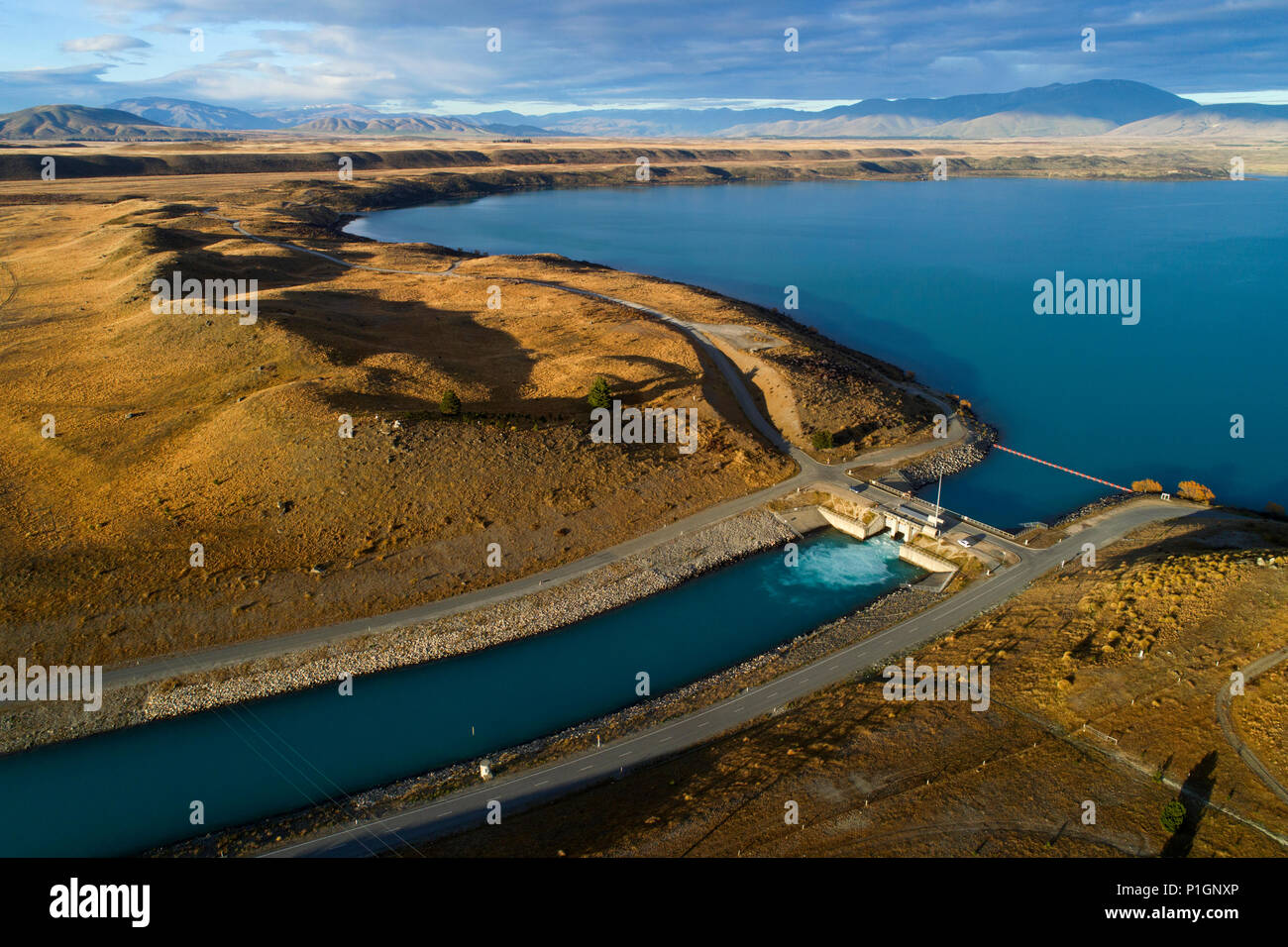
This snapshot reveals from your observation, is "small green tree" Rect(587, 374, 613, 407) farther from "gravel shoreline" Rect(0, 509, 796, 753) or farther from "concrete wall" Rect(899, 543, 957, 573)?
"concrete wall" Rect(899, 543, 957, 573)

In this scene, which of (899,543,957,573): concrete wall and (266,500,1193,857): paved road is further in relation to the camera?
(899,543,957,573): concrete wall

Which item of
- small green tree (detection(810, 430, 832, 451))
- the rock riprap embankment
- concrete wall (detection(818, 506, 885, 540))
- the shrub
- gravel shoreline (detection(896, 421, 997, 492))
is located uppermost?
small green tree (detection(810, 430, 832, 451))

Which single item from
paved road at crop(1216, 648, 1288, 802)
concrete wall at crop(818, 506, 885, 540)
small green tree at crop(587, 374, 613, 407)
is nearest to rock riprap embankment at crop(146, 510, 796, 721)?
concrete wall at crop(818, 506, 885, 540)

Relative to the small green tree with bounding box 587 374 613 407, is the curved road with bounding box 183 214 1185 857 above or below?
below

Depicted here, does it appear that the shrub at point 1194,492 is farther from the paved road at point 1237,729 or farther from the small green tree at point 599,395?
the small green tree at point 599,395

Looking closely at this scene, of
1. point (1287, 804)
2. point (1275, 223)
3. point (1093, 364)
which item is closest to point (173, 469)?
point (1287, 804)
